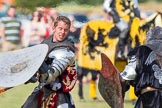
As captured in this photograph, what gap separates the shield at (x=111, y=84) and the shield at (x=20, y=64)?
551 mm

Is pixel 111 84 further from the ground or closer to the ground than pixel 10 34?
further from the ground

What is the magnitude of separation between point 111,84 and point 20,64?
0.81 meters

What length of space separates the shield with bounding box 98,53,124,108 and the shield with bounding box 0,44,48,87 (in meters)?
0.55

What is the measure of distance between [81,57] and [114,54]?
0.58 meters

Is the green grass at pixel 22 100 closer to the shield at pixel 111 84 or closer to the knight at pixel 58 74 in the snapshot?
the knight at pixel 58 74

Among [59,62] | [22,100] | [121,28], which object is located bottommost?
[22,100]

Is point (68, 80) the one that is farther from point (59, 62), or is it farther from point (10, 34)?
point (10, 34)

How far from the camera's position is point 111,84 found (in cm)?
799

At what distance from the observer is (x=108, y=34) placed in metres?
15.3

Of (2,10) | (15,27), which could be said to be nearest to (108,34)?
(15,27)

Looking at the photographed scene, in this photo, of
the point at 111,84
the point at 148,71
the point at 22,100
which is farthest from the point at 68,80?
the point at 22,100

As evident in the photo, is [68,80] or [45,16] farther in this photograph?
[45,16]

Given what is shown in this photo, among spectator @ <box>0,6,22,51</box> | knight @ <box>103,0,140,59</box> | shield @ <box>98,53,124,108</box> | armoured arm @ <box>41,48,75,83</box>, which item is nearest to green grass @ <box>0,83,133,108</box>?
knight @ <box>103,0,140,59</box>

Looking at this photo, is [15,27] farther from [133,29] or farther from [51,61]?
[51,61]
